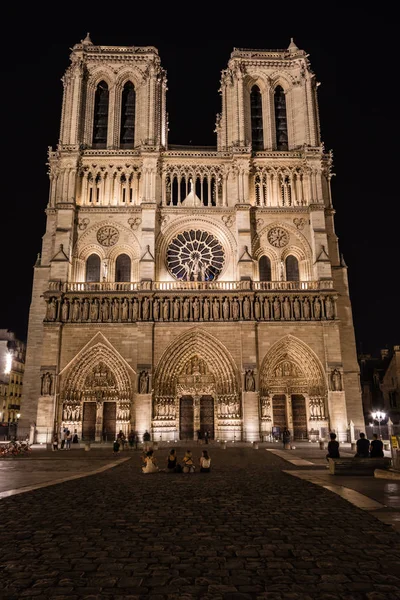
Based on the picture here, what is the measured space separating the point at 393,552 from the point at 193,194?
1159 inches

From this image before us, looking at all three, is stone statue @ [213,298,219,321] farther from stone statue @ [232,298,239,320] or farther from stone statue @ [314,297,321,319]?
stone statue @ [314,297,321,319]

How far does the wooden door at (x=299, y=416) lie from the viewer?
29641mm

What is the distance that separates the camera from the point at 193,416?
2966 cm

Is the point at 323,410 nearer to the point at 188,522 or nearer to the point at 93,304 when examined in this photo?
the point at 93,304

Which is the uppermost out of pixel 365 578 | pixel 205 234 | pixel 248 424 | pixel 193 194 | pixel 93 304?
pixel 193 194

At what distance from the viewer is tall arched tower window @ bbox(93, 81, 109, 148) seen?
34906mm

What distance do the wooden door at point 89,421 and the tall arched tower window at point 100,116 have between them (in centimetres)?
1788

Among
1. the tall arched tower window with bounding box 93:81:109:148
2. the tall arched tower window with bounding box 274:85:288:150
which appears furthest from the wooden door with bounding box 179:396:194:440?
the tall arched tower window with bounding box 274:85:288:150

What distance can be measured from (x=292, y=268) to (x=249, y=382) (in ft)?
28.9

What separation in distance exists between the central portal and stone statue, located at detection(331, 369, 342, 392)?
7221 mm

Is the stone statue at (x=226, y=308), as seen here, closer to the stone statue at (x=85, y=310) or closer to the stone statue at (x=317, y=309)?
the stone statue at (x=317, y=309)

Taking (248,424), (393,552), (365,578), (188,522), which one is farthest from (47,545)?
(248,424)

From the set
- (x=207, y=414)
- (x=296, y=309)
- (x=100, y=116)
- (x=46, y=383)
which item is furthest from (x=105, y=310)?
(x=100, y=116)

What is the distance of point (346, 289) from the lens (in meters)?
32.2
